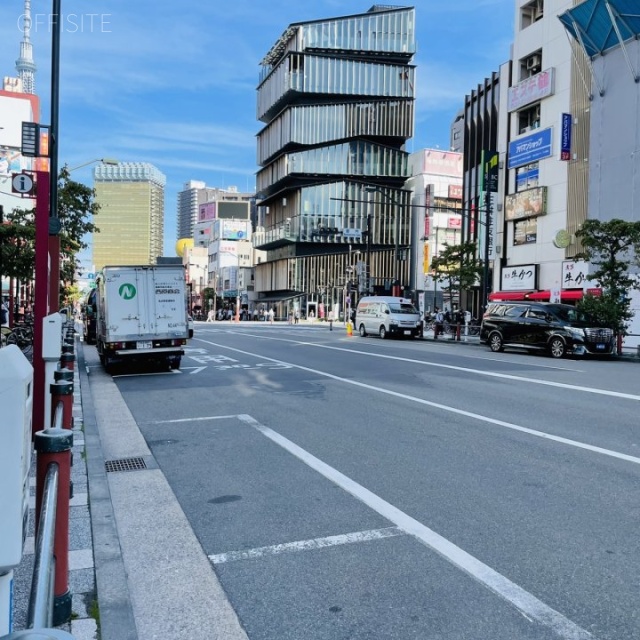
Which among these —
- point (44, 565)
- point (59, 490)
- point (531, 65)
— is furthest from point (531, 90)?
point (44, 565)

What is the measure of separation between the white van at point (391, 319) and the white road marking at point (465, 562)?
27.3 metres

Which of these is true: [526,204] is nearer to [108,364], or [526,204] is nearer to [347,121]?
[108,364]

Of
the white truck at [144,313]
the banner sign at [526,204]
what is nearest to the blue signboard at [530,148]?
the banner sign at [526,204]

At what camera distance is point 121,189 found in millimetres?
191250

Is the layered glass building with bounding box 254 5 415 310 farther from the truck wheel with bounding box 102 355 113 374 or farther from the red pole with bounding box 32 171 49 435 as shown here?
the red pole with bounding box 32 171 49 435

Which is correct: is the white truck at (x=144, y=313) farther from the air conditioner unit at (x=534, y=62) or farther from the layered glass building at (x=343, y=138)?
the layered glass building at (x=343, y=138)

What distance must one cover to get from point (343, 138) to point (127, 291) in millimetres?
74995

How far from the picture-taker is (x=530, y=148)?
138 feet

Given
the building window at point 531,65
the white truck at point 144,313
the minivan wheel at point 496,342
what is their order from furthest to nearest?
the building window at point 531,65 → the minivan wheel at point 496,342 → the white truck at point 144,313

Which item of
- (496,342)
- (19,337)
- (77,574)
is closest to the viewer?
(77,574)

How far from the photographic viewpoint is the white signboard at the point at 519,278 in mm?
41969

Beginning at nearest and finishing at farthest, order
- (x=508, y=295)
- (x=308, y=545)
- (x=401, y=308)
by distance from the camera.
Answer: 1. (x=308, y=545)
2. (x=401, y=308)
3. (x=508, y=295)

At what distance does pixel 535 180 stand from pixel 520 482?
3902 centimetres

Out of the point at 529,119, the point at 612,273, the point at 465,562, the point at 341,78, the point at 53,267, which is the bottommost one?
the point at 465,562
